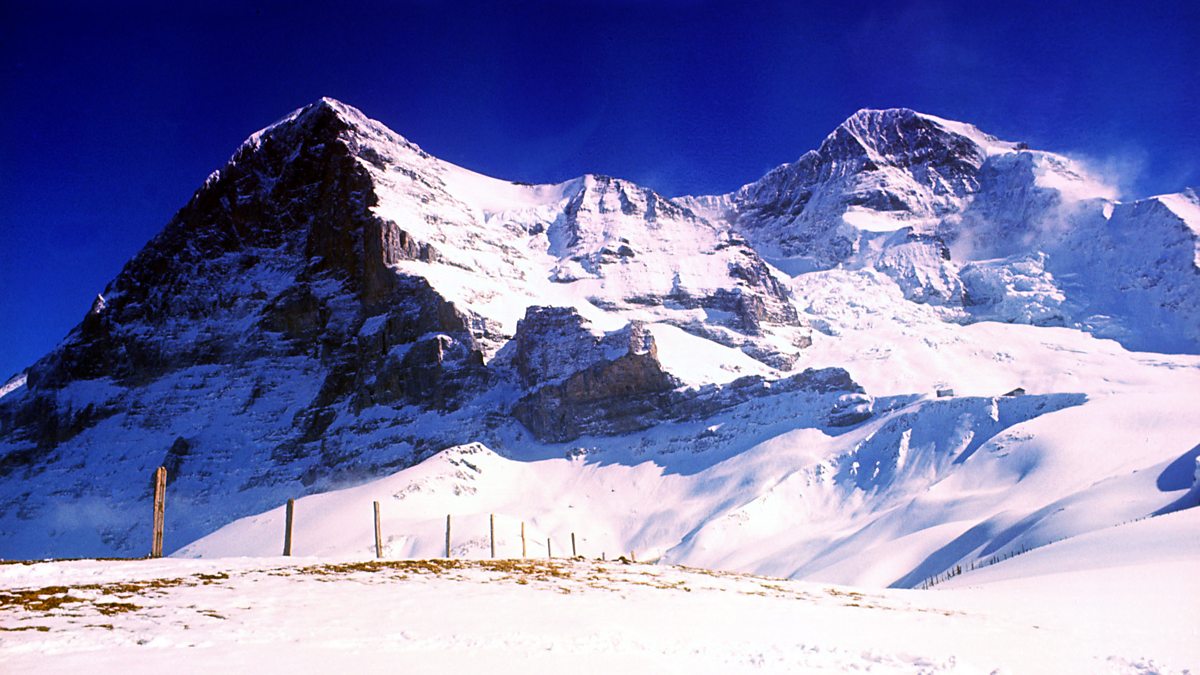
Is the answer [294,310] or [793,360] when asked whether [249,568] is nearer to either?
[793,360]

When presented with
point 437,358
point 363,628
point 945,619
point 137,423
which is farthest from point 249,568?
point 137,423

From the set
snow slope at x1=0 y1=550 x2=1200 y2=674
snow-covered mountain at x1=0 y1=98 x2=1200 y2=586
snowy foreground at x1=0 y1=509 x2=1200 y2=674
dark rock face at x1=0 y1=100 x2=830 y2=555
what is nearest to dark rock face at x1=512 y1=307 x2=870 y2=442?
dark rock face at x1=0 y1=100 x2=830 y2=555

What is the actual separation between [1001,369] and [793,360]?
140 feet

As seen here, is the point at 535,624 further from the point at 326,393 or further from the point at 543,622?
the point at 326,393

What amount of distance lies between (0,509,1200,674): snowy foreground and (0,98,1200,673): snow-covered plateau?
0.11 metres

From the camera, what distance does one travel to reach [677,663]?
1027 cm

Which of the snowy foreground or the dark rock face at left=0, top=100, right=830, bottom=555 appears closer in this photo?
the snowy foreground

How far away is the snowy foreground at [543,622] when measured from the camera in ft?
33.0

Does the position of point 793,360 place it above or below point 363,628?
above

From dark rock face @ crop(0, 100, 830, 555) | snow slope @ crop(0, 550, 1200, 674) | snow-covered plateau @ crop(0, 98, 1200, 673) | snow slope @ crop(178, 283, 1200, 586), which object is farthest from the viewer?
dark rock face @ crop(0, 100, 830, 555)

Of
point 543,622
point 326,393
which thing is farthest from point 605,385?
point 543,622

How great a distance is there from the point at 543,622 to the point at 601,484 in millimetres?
114316

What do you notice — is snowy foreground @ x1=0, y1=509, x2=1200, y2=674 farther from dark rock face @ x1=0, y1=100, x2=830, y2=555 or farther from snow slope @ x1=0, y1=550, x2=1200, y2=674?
dark rock face @ x1=0, y1=100, x2=830, y2=555

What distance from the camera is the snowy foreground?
1005 cm
